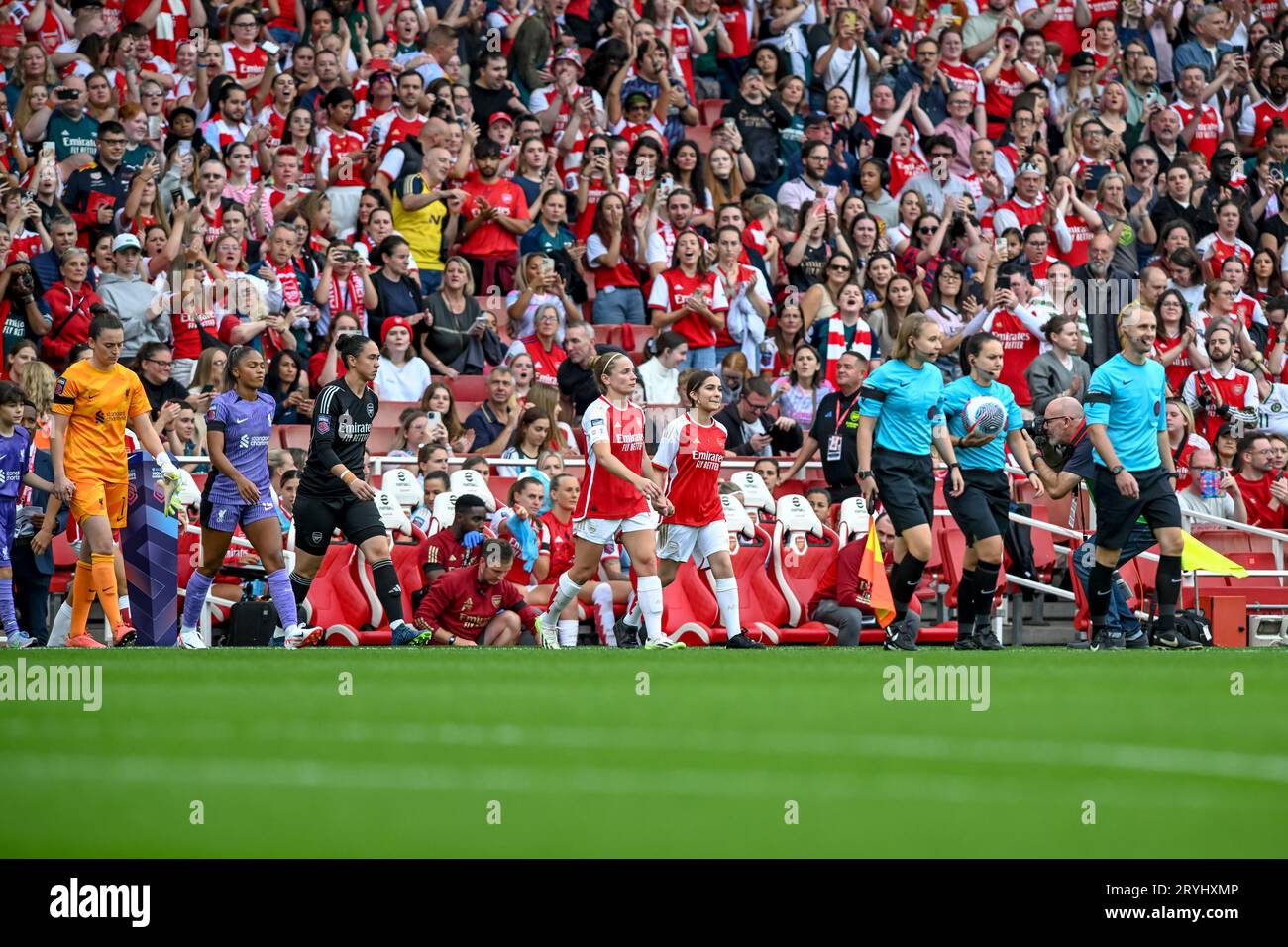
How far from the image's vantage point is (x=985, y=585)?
1112 cm

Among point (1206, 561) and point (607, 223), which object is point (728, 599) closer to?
point (1206, 561)

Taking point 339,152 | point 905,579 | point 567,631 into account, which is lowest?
point 567,631

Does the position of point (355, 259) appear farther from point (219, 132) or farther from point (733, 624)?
point (733, 624)

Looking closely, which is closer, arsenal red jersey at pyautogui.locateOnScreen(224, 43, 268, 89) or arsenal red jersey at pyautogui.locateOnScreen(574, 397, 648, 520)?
arsenal red jersey at pyautogui.locateOnScreen(574, 397, 648, 520)

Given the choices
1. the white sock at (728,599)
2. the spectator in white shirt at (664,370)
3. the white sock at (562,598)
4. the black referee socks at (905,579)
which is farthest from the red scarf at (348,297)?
the black referee socks at (905,579)

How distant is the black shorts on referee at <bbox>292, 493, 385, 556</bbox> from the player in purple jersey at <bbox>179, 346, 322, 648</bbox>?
284 mm

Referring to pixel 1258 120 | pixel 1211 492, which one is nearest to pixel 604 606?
pixel 1211 492

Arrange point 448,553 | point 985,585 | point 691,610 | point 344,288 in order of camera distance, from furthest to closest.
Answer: point 344,288 < point 691,610 < point 448,553 < point 985,585

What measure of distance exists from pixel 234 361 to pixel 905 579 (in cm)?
463

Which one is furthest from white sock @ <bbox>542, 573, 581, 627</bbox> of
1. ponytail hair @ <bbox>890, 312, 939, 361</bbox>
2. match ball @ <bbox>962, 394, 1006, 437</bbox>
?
match ball @ <bbox>962, 394, 1006, 437</bbox>

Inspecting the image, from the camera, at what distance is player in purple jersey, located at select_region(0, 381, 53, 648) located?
1200 cm

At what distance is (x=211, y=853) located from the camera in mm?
6148

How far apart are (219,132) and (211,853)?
11.5 m

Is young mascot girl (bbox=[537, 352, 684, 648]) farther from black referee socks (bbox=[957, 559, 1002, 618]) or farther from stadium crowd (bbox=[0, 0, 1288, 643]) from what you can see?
black referee socks (bbox=[957, 559, 1002, 618])
